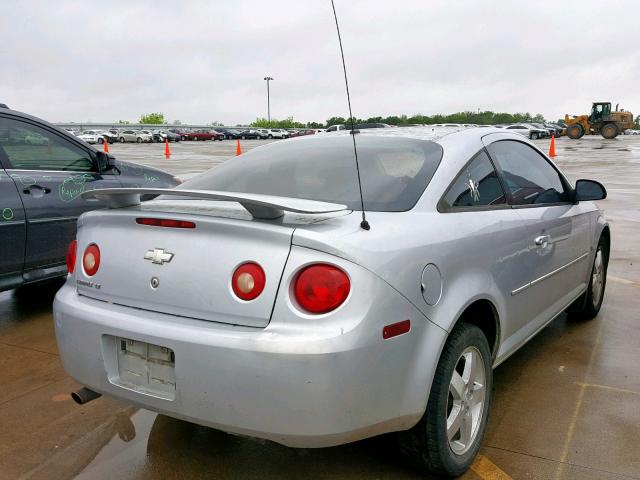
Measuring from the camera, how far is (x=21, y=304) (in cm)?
526

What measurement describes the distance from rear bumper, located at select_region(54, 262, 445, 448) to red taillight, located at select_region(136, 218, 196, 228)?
35 centimetres

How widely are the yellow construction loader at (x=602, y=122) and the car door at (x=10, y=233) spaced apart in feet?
150

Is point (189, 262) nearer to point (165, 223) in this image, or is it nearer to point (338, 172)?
point (165, 223)

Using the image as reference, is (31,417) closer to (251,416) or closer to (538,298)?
(251,416)

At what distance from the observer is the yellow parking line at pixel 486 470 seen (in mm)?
2584

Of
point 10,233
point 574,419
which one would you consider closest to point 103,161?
point 10,233

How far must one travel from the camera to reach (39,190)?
15.3 ft

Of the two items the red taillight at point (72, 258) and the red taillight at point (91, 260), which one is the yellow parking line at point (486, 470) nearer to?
the red taillight at point (91, 260)

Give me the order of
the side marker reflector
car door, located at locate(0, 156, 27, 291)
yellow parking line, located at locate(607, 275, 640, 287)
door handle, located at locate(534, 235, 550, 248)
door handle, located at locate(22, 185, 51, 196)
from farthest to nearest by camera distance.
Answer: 1. yellow parking line, located at locate(607, 275, 640, 287)
2. door handle, located at locate(22, 185, 51, 196)
3. car door, located at locate(0, 156, 27, 291)
4. door handle, located at locate(534, 235, 550, 248)
5. the side marker reflector

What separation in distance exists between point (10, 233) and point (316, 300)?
3.24 m

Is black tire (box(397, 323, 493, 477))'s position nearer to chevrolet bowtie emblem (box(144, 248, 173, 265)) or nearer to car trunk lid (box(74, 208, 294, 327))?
car trunk lid (box(74, 208, 294, 327))

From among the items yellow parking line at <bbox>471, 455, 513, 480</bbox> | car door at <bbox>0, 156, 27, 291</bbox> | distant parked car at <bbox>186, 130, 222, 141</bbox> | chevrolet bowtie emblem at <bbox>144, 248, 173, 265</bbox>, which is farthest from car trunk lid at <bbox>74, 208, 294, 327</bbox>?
distant parked car at <bbox>186, 130, 222, 141</bbox>

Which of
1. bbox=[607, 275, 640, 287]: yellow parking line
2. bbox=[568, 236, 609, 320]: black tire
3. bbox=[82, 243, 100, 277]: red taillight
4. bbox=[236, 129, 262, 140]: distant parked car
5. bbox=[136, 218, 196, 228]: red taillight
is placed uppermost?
bbox=[136, 218, 196, 228]: red taillight

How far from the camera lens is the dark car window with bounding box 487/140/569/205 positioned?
3.35 metres
